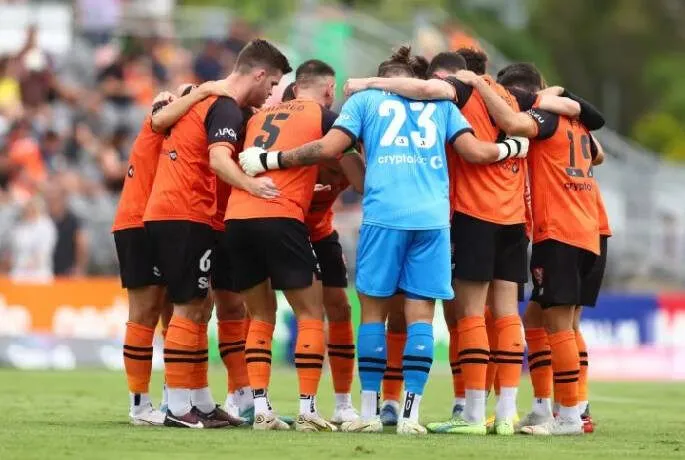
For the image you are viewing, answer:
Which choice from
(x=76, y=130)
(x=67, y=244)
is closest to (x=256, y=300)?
(x=67, y=244)

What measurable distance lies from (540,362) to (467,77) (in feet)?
7.45

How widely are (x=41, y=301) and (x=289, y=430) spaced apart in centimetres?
1156

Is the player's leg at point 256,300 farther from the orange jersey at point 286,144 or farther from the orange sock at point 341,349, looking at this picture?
the orange sock at point 341,349

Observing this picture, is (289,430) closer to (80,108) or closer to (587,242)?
(587,242)

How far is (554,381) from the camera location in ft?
39.4

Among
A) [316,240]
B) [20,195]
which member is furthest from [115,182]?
[316,240]

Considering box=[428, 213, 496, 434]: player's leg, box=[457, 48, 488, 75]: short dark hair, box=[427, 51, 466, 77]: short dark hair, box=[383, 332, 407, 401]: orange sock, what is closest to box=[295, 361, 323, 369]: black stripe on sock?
box=[428, 213, 496, 434]: player's leg

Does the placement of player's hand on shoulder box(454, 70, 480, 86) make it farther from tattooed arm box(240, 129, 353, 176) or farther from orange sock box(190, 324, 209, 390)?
orange sock box(190, 324, 209, 390)

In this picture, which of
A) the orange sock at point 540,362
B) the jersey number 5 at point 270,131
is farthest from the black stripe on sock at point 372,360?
the jersey number 5 at point 270,131

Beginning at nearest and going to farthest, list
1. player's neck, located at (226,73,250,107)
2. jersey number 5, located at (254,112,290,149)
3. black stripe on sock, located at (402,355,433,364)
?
black stripe on sock, located at (402,355,433,364) → jersey number 5, located at (254,112,290,149) → player's neck, located at (226,73,250,107)

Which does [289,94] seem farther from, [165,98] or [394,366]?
[394,366]

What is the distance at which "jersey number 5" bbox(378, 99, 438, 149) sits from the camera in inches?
447

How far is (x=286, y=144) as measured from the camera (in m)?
11.5

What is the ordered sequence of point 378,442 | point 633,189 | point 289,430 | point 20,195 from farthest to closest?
1. point 633,189
2. point 20,195
3. point 289,430
4. point 378,442
